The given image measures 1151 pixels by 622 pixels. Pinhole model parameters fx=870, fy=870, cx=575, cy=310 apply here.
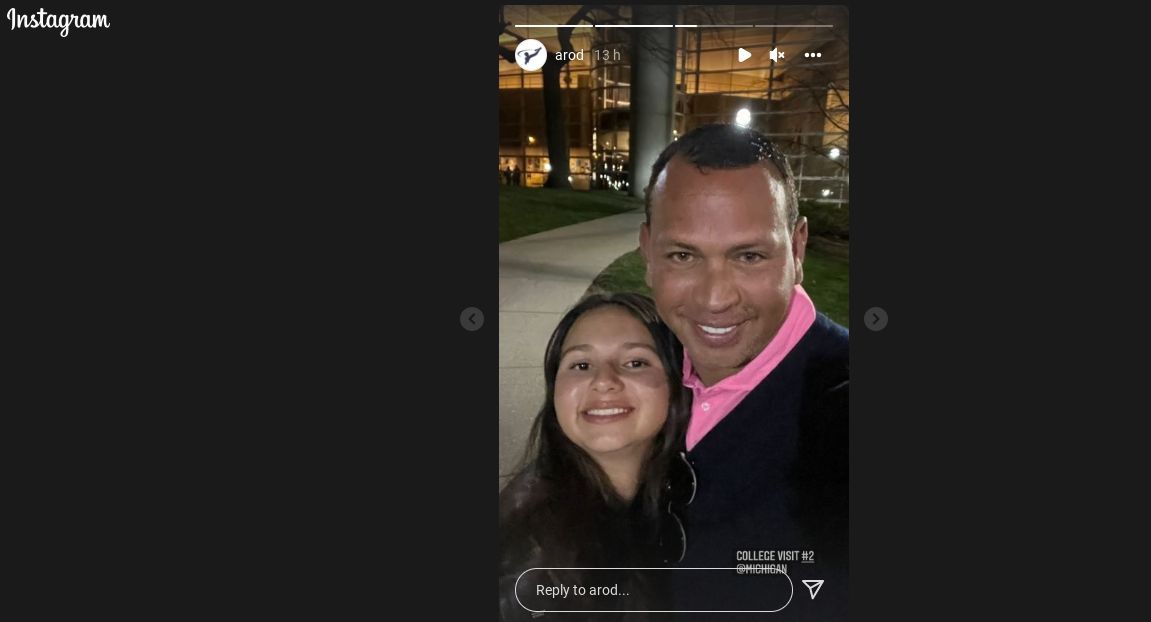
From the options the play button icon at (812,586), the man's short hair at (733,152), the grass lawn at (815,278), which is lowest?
the play button icon at (812,586)

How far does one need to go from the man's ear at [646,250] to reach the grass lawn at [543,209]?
9 cm

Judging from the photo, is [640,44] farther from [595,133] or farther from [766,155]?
[766,155]

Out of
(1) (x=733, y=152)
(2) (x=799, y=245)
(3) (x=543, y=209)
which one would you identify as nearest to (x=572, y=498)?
(3) (x=543, y=209)

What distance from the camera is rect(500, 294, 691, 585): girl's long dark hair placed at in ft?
8.21

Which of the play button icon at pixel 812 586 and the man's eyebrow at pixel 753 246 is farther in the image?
the play button icon at pixel 812 586

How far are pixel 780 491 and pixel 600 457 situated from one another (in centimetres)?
52

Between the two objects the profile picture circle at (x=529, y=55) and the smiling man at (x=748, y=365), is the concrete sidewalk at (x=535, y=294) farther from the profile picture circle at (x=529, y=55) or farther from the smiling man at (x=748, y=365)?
the profile picture circle at (x=529, y=55)

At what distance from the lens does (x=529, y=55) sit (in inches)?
98.7

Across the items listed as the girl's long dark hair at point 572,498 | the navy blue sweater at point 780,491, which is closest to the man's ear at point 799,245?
the navy blue sweater at point 780,491

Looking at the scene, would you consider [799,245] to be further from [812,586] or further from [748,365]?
[812,586]

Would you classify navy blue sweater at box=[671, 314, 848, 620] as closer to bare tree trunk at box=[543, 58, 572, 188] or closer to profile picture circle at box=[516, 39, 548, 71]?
Result: bare tree trunk at box=[543, 58, 572, 188]

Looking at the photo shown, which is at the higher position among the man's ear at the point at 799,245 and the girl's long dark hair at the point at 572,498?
the man's ear at the point at 799,245

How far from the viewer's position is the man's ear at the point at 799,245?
95.8 inches

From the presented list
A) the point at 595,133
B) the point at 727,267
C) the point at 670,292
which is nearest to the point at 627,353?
the point at 670,292
